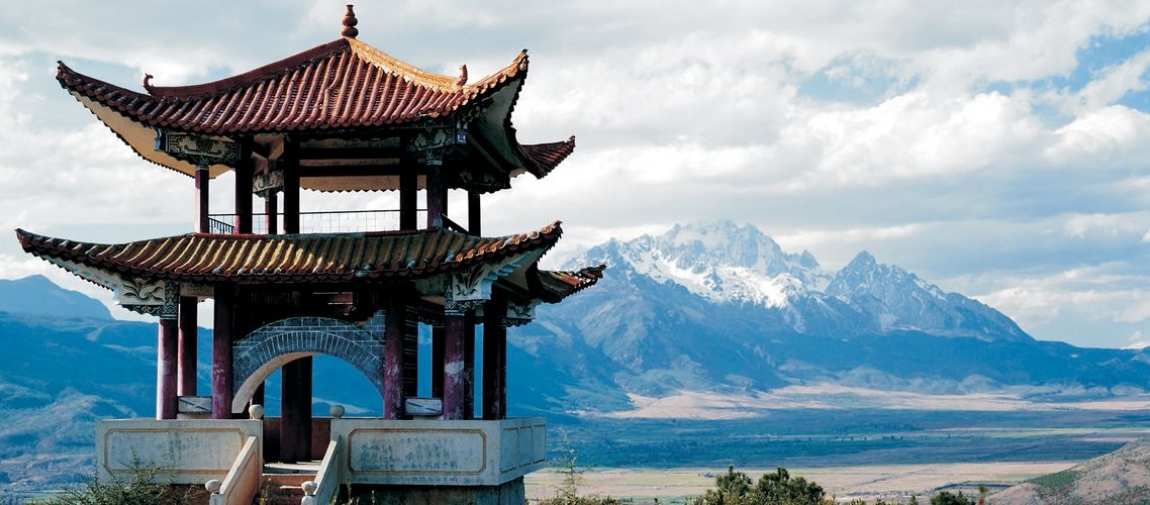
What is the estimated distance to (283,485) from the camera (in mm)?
29203

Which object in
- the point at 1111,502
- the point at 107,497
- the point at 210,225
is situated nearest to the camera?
the point at 107,497

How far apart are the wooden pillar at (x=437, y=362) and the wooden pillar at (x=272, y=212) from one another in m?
4.27

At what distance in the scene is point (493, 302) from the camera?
114ft

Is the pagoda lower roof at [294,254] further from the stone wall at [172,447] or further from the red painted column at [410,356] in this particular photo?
the stone wall at [172,447]

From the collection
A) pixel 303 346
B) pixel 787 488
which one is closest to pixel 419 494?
pixel 303 346

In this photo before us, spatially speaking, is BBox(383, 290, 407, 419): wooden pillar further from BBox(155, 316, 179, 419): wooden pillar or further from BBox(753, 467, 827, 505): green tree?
BBox(753, 467, 827, 505): green tree

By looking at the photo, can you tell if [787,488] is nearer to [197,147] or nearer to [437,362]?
[437,362]

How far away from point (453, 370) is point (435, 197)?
12.1 ft

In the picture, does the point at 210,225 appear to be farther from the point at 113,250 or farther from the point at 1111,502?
the point at 1111,502

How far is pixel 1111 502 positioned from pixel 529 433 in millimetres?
151632

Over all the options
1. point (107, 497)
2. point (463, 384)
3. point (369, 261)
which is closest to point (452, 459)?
point (463, 384)

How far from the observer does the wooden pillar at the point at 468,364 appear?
3095 centimetres

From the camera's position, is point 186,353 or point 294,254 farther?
point 186,353

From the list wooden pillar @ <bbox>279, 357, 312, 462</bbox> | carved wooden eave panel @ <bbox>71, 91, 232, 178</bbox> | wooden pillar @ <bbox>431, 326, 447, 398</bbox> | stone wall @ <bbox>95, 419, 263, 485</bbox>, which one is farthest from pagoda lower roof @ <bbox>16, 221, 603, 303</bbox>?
wooden pillar @ <bbox>431, 326, 447, 398</bbox>
